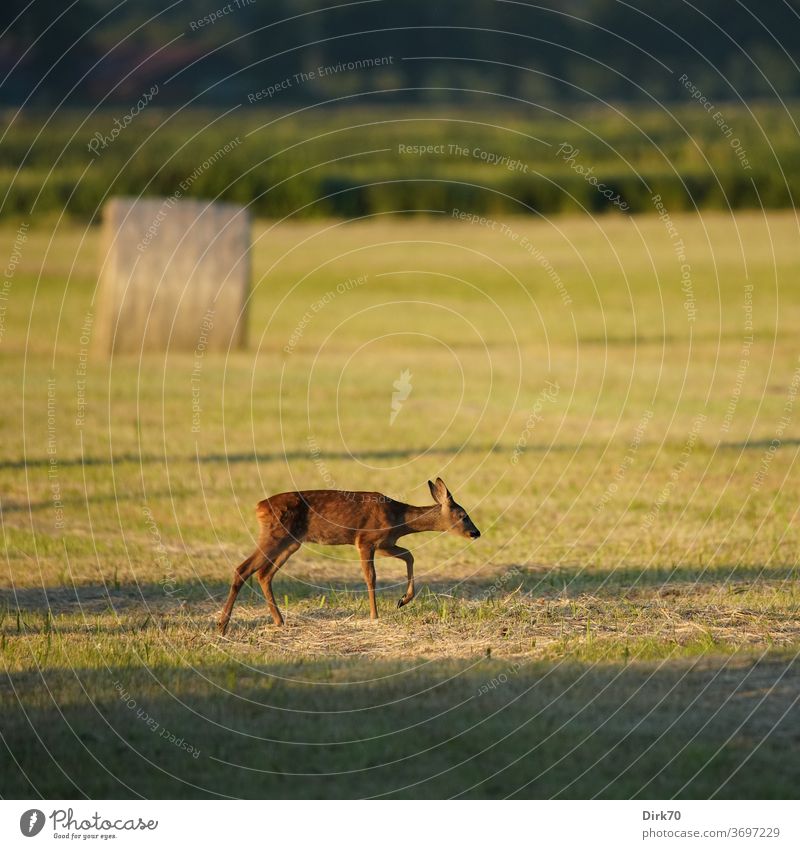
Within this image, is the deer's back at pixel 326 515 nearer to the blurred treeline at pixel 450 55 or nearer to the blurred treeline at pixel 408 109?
the blurred treeline at pixel 408 109

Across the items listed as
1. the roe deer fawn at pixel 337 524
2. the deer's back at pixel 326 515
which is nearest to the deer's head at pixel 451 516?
the roe deer fawn at pixel 337 524

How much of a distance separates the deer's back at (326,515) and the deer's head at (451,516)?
0.36 metres

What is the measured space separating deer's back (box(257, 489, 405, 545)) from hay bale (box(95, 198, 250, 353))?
1854 centimetres

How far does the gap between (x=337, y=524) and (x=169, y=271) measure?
18985 millimetres

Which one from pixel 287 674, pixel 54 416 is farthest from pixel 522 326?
pixel 287 674

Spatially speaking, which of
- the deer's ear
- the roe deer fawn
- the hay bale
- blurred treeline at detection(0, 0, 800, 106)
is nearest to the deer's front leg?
the roe deer fawn

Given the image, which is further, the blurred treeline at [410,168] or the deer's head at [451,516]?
the blurred treeline at [410,168]

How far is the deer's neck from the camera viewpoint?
32.2 feet

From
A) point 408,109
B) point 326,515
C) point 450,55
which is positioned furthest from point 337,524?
point 450,55

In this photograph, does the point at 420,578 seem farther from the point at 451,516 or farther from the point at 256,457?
the point at 256,457

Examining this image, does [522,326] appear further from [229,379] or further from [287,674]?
[287,674]

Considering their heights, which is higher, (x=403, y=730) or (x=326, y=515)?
(x=326, y=515)

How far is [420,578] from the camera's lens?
12469mm

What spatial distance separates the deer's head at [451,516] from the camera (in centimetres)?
976
